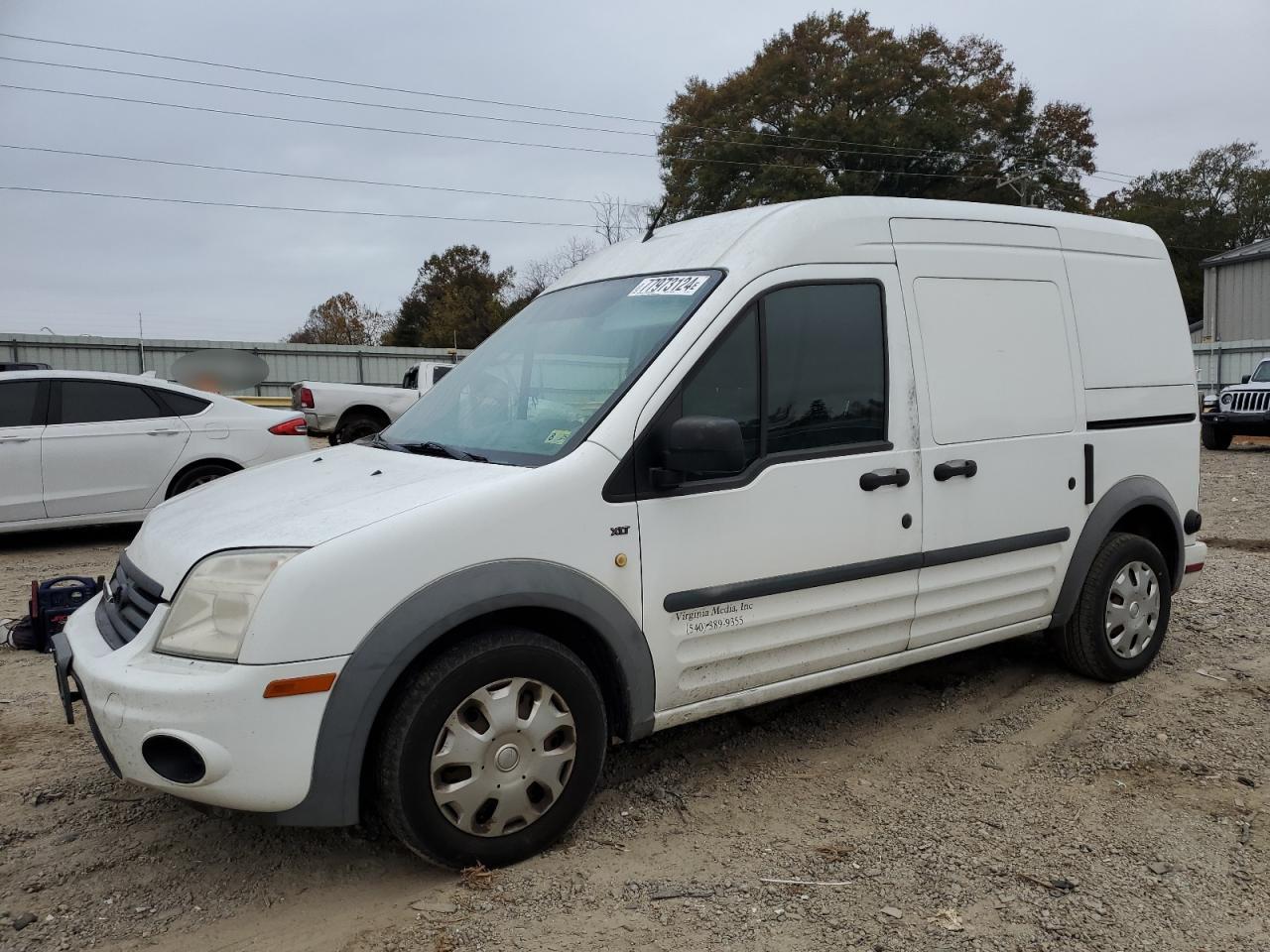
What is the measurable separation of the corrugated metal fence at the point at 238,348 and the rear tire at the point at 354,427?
756cm

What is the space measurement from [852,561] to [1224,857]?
4.81 feet

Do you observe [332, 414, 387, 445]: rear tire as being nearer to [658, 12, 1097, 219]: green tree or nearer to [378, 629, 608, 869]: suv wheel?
[378, 629, 608, 869]: suv wheel

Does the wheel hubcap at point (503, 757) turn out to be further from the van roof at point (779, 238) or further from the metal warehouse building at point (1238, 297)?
the metal warehouse building at point (1238, 297)

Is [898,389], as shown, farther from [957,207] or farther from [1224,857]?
[1224,857]

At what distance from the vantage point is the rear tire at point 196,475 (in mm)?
8695

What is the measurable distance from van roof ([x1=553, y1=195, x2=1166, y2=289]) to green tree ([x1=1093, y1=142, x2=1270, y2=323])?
166 ft

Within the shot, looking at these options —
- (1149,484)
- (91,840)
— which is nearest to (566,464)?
(91,840)

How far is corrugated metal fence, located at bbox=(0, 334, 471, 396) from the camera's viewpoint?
80.6ft

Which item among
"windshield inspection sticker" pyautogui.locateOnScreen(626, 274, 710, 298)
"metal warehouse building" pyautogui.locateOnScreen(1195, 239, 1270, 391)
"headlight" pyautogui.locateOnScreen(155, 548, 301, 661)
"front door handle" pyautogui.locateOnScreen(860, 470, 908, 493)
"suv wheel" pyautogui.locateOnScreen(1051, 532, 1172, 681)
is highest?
"metal warehouse building" pyautogui.locateOnScreen(1195, 239, 1270, 391)

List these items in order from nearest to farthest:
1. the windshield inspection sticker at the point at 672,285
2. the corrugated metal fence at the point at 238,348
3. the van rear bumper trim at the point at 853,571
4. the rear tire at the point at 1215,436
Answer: the van rear bumper trim at the point at 853,571 → the windshield inspection sticker at the point at 672,285 → the rear tire at the point at 1215,436 → the corrugated metal fence at the point at 238,348

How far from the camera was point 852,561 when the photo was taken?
371 centimetres

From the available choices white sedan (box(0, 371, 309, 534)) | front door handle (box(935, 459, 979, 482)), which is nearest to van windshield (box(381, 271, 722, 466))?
front door handle (box(935, 459, 979, 482))

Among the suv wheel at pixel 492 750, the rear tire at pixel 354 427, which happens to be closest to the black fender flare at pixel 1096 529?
the suv wheel at pixel 492 750

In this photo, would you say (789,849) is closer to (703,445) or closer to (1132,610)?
(703,445)
